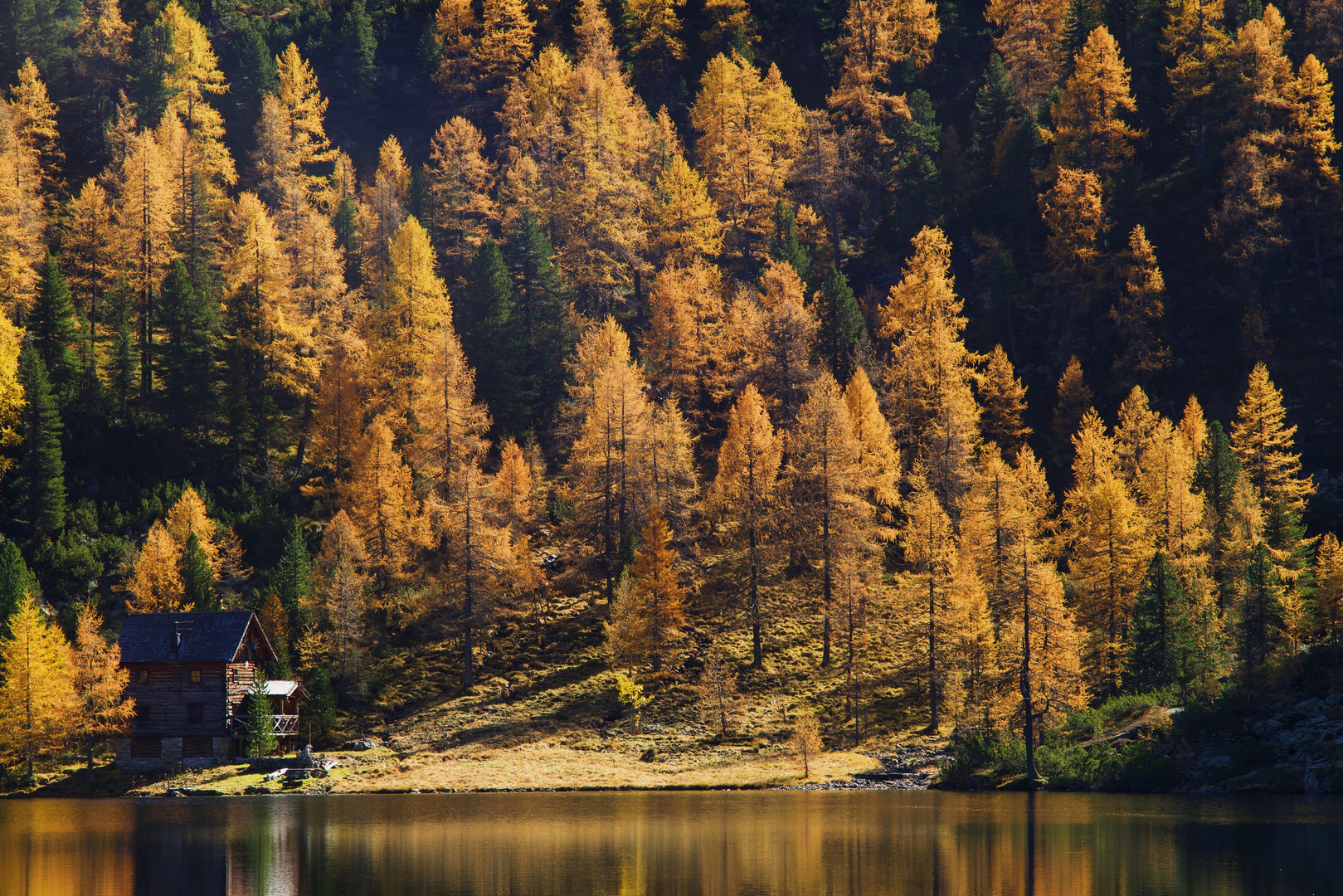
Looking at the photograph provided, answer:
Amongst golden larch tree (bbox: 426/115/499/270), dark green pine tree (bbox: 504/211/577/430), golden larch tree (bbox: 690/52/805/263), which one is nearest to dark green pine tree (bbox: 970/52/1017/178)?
golden larch tree (bbox: 690/52/805/263)

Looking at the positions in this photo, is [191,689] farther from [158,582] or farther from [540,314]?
[540,314]

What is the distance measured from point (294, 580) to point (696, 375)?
30.2 m

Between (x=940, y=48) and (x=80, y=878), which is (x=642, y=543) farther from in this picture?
(x=940, y=48)

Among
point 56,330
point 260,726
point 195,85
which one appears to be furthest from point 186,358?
point 195,85

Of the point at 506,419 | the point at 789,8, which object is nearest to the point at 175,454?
the point at 506,419

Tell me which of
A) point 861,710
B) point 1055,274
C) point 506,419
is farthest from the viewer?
point 1055,274

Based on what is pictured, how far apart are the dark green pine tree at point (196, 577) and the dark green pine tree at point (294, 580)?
3384mm

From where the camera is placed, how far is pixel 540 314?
280ft

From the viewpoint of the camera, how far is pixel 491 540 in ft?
207

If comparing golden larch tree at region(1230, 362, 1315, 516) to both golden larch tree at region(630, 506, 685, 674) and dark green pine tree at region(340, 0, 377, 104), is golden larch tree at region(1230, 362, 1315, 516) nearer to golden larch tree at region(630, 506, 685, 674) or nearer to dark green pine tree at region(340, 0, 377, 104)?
golden larch tree at region(630, 506, 685, 674)

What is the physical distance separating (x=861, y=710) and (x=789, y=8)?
299ft

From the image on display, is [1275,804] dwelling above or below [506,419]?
below

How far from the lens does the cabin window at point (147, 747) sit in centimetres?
5784

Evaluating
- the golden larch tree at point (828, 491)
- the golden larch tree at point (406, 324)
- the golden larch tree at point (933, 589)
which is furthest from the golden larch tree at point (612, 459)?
the golden larch tree at point (933, 589)
